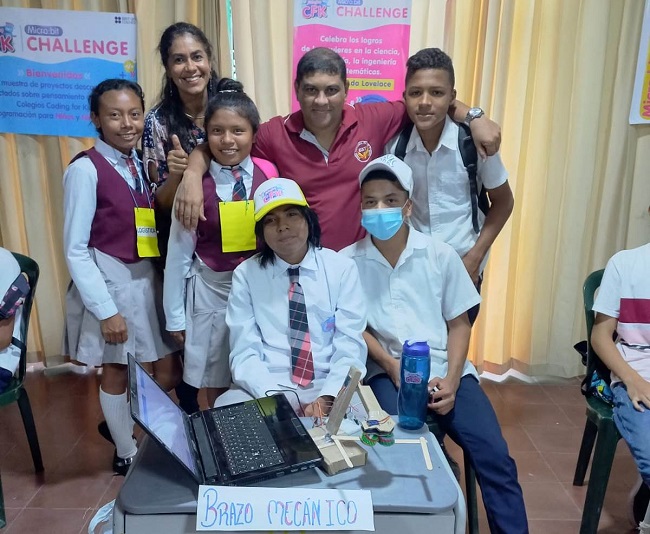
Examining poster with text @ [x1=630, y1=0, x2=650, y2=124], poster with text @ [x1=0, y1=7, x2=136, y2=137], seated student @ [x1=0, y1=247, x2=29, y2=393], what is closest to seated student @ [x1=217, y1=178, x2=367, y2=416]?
seated student @ [x1=0, y1=247, x2=29, y2=393]

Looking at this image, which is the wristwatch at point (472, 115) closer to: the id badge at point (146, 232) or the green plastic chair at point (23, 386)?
the id badge at point (146, 232)

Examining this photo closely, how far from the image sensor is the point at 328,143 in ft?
6.57

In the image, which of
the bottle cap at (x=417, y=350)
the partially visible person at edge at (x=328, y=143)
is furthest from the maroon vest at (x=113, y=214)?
the bottle cap at (x=417, y=350)

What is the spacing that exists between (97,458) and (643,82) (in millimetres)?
3267

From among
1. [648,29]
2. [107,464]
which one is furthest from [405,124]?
[107,464]

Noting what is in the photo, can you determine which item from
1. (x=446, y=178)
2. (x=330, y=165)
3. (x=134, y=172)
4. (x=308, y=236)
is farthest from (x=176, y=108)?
(x=446, y=178)

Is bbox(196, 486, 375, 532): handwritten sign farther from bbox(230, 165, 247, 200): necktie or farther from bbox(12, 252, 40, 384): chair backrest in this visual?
bbox(12, 252, 40, 384): chair backrest

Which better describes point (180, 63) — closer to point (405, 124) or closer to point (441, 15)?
point (405, 124)

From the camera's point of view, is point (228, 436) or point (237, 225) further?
point (237, 225)

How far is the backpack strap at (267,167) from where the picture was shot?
75.9 inches

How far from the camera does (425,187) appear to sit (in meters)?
2.06

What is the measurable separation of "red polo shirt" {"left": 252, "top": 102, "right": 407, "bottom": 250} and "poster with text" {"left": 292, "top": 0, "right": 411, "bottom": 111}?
0.89 meters

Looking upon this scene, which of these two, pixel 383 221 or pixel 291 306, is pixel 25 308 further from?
pixel 383 221

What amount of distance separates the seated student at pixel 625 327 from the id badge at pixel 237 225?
4.06 feet
